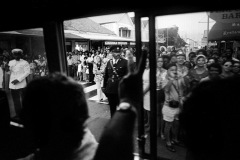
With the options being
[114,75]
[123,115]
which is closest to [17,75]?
[114,75]

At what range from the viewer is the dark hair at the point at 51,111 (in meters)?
0.85

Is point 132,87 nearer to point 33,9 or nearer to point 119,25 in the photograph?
point 33,9

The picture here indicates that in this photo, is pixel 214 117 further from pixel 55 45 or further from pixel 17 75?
pixel 17 75

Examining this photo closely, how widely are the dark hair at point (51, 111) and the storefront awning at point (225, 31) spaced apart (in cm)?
460

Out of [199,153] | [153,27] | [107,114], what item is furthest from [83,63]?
[199,153]

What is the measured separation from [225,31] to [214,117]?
455 cm

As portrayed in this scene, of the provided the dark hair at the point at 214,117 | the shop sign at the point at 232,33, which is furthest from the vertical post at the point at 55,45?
the shop sign at the point at 232,33

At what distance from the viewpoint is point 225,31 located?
177 inches

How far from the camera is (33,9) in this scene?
1941 millimetres

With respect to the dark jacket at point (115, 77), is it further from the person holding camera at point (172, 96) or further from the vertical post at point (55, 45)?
the vertical post at point (55, 45)

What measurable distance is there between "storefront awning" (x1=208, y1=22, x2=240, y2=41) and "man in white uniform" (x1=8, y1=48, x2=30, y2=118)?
4.69 metres

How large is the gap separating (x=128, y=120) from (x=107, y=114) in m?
4.04

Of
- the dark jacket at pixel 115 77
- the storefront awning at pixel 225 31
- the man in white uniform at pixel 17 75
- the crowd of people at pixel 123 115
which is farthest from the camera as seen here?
the storefront awning at pixel 225 31

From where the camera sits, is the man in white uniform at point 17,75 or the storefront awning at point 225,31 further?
the storefront awning at point 225,31
